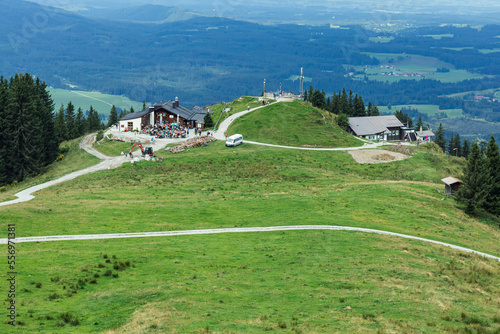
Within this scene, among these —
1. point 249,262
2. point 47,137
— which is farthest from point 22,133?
point 249,262

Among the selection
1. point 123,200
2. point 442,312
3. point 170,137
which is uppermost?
point 170,137

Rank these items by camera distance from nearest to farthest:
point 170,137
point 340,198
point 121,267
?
point 121,267
point 340,198
point 170,137

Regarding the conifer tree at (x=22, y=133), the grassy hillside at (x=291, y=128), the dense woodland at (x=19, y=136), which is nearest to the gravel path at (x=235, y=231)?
the dense woodland at (x=19, y=136)

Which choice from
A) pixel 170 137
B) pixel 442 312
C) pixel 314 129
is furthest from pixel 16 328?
pixel 314 129

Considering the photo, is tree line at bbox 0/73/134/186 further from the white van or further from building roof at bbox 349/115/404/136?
building roof at bbox 349/115/404/136

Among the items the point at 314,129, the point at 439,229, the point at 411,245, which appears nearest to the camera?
the point at 411,245

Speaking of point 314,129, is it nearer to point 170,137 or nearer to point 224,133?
point 224,133

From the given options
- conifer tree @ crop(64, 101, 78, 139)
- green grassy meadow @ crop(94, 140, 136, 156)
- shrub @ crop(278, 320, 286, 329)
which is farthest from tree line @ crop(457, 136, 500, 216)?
conifer tree @ crop(64, 101, 78, 139)
